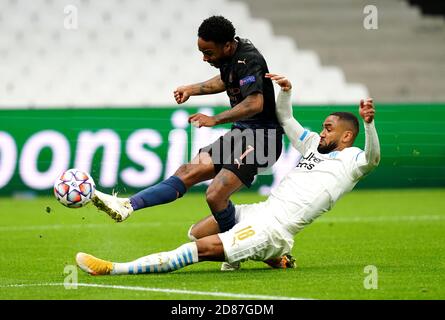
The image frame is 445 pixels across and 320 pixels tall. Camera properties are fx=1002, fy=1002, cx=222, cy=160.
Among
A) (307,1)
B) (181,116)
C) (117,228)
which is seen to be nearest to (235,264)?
(117,228)

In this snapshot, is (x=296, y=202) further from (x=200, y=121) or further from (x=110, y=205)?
(x=110, y=205)

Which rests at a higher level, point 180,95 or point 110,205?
point 180,95

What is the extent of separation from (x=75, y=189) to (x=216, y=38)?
1.83 m

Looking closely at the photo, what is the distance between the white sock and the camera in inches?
311

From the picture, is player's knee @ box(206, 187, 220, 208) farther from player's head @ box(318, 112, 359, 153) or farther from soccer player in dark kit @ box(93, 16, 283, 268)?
player's head @ box(318, 112, 359, 153)

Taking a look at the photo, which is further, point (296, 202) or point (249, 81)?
point (249, 81)

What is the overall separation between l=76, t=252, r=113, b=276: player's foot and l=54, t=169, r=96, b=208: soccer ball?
441 mm

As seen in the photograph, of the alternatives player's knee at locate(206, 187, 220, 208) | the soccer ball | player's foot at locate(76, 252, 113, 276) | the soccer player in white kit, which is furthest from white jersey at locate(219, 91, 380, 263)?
the soccer ball

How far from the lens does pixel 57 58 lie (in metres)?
20.0

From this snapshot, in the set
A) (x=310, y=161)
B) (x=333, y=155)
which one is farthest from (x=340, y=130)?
(x=310, y=161)

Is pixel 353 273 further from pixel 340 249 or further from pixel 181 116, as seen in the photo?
pixel 181 116

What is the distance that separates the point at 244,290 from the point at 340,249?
3.20 m

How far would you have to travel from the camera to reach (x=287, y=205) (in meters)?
8.28
